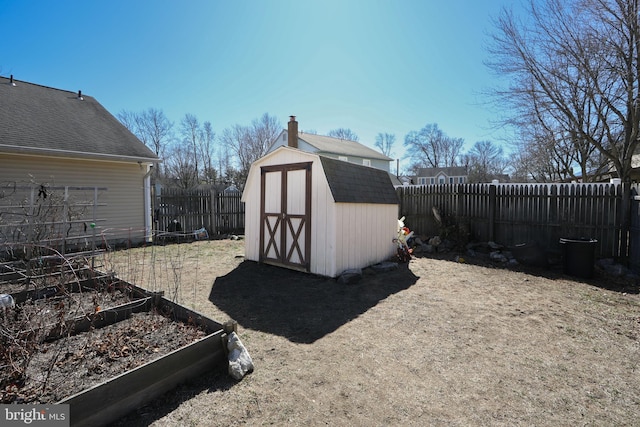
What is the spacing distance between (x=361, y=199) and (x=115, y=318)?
4834 mm

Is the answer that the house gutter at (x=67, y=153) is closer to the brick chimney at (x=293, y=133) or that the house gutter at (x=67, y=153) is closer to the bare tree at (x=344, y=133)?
the brick chimney at (x=293, y=133)

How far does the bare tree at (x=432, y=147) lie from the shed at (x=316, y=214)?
48477 mm

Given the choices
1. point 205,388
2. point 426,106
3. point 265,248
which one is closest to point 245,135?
point 426,106

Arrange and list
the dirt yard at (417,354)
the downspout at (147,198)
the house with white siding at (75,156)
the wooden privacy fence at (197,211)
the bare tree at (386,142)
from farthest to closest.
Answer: the bare tree at (386,142)
the wooden privacy fence at (197,211)
the downspout at (147,198)
the house with white siding at (75,156)
the dirt yard at (417,354)

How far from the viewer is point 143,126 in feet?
123

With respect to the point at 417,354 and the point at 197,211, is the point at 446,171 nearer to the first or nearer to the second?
the point at 197,211

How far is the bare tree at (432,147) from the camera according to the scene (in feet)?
168

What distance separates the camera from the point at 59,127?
31.0 ft

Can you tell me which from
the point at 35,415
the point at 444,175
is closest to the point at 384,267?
the point at 35,415

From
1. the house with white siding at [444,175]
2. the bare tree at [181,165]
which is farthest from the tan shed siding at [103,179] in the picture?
the house with white siding at [444,175]

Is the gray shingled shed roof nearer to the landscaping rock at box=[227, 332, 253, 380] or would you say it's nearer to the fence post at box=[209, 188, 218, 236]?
the landscaping rock at box=[227, 332, 253, 380]

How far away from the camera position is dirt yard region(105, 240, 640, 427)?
2332 mm

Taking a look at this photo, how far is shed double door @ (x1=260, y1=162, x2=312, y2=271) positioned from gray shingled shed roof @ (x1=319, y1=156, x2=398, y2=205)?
0.53m

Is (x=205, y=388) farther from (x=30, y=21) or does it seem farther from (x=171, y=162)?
(x=171, y=162)
